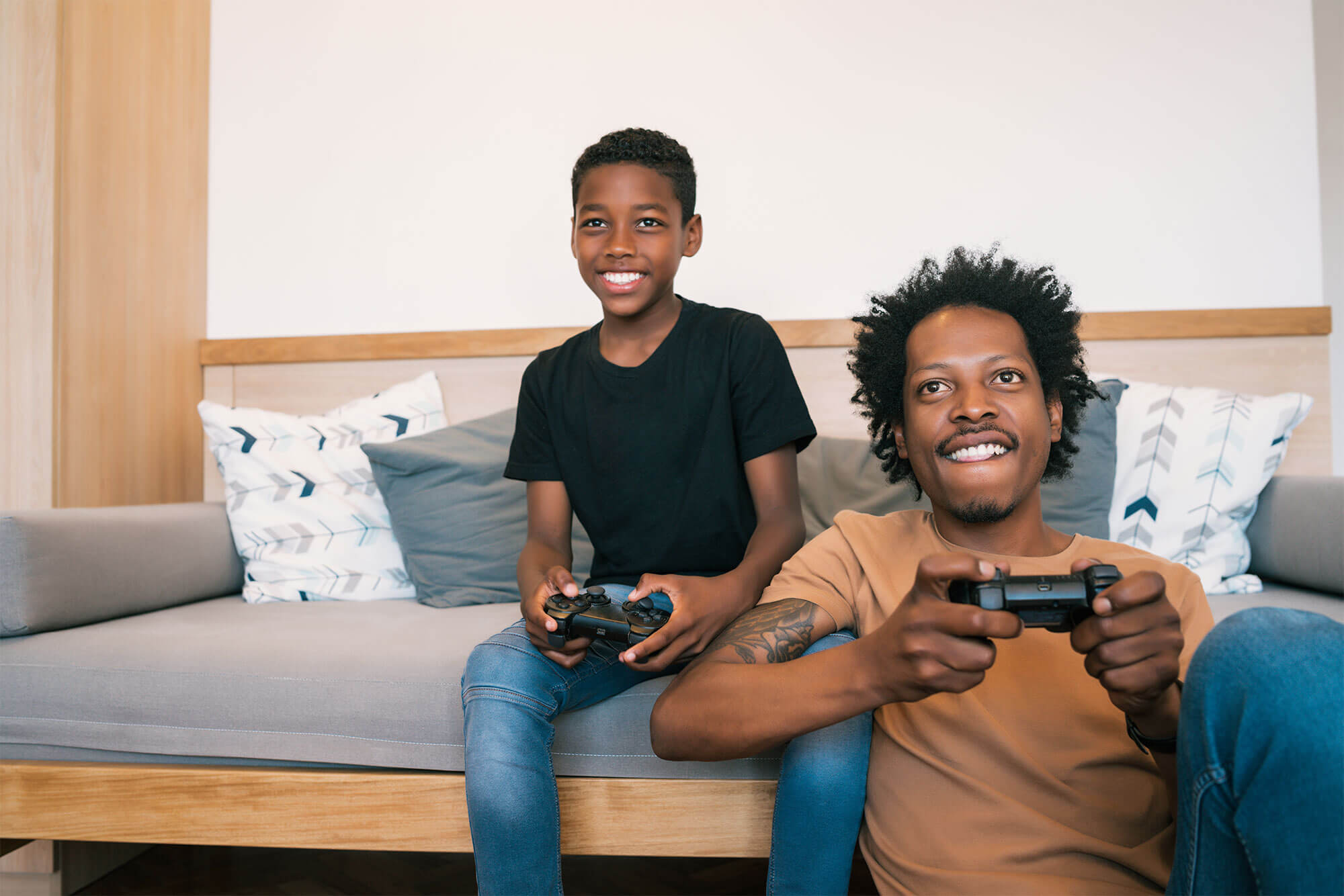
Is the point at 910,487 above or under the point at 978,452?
under

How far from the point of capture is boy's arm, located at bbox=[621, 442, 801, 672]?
95cm

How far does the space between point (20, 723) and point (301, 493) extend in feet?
2.00

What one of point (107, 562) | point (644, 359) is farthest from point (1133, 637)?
point (107, 562)

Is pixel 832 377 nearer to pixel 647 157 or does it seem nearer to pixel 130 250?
pixel 647 157

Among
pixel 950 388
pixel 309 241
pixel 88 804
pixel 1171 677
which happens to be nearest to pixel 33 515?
pixel 88 804

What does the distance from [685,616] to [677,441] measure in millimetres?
335

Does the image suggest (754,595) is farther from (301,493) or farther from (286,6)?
(286,6)

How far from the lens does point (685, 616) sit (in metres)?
0.96

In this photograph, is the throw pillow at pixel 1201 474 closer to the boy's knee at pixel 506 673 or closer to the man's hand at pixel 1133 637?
the man's hand at pixel 1133 637

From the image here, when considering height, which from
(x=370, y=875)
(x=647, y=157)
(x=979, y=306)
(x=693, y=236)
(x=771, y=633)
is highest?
(x=647, y=157)

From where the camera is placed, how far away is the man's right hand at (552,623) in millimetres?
993

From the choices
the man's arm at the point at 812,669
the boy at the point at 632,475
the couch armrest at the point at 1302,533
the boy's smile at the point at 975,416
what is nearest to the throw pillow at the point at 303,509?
the boy at the point at 632,475

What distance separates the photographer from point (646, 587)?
93 cm

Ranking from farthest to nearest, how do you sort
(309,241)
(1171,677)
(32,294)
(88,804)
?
(309,241)
(32,294)
(88,804)
(1171,677)
